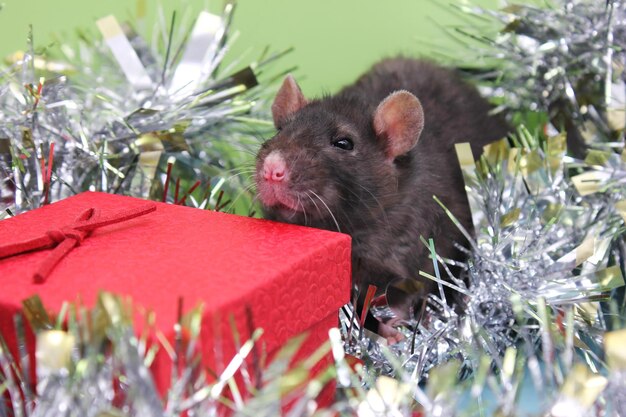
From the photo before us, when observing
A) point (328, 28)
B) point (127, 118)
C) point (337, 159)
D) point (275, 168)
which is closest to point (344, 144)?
point (337, 159)

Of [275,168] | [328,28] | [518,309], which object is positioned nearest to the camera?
[518,309]

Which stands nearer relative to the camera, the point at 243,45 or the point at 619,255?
the point at 619,255

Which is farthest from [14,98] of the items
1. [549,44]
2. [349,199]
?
[549,44]

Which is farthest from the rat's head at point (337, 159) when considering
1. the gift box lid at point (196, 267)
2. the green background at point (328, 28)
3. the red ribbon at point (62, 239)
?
the green background at point (328, 28)

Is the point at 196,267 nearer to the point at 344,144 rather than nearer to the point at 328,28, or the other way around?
the point at 344,144

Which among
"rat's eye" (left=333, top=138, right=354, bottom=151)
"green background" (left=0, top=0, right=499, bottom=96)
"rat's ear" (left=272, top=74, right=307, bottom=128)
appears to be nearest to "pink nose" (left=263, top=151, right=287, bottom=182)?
"rat's eye" (left=333, top=138, right=354, bottom=151)

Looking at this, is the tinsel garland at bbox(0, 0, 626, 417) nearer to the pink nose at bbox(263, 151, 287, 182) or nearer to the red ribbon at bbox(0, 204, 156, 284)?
the red ribbon at bbox(0, 204, 156, 284)

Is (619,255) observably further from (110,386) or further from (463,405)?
(110,386)
